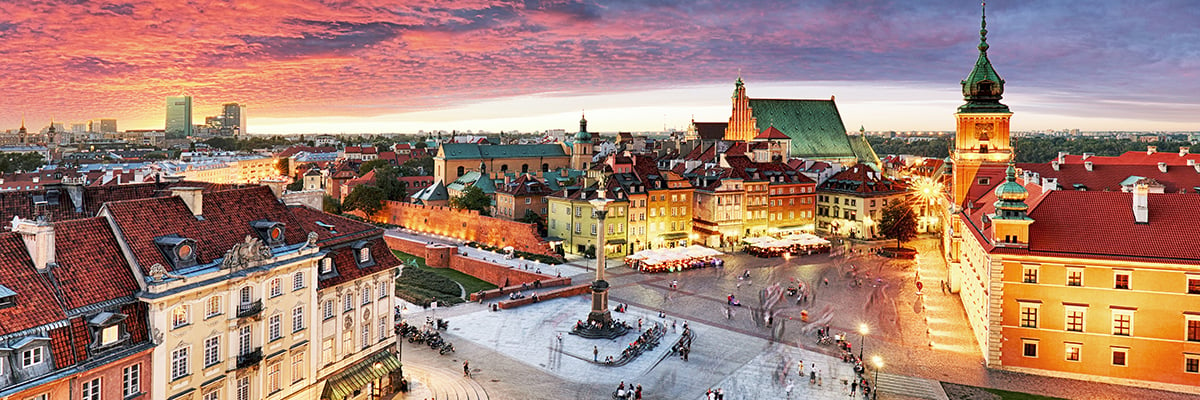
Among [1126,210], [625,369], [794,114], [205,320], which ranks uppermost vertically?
[794,114]

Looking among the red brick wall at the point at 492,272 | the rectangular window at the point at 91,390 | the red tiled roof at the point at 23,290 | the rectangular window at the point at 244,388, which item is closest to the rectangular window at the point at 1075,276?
the red brick wall at the point at 492,272

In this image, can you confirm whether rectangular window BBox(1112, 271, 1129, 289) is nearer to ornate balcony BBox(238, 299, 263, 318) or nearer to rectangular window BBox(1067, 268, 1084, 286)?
rectangular window BBox(1067, 268, 1084, 286)

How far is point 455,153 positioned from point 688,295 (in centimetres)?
6643

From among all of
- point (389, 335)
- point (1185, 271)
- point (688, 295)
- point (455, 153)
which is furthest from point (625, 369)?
point (455, 153)

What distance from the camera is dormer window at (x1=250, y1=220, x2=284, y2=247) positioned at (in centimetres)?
2773

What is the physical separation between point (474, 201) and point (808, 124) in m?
59.3

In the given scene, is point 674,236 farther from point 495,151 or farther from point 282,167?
point 282,167

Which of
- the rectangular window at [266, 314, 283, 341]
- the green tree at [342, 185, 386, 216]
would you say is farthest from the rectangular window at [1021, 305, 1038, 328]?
the green tree at [342, 185, 386, 216]

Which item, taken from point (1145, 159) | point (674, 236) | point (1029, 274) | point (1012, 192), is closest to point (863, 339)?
point (1029, 274)

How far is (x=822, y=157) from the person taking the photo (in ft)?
382

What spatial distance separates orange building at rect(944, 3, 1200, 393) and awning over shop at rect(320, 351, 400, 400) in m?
28.0

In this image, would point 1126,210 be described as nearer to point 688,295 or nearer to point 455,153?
point 688,295

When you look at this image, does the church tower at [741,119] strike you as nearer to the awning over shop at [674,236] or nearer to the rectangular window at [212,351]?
the awning over shop at [674,236]

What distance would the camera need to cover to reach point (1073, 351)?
3628 cm
